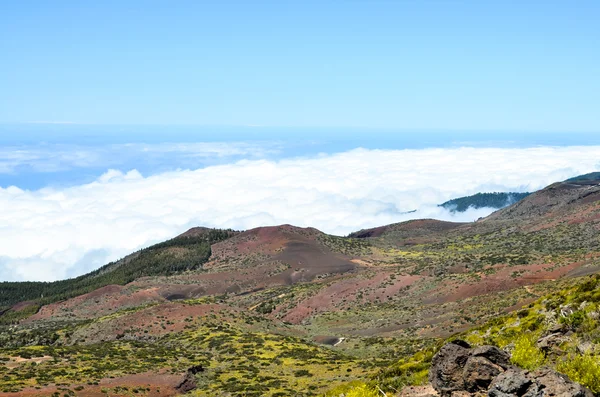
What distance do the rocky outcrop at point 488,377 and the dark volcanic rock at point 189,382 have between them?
99.9ft

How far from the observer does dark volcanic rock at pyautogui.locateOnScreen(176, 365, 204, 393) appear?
147 ft

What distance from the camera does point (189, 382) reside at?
4616 centimetres

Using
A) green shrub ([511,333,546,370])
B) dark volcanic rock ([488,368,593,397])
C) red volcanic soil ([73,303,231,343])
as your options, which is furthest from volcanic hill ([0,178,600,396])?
dark volcanic rock ([488,368,593,397])

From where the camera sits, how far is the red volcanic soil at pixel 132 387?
1563 inches

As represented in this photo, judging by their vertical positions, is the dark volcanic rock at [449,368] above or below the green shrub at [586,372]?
below

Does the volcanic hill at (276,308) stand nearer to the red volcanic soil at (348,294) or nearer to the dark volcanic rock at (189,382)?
the dark volcanic rock at (189,382)

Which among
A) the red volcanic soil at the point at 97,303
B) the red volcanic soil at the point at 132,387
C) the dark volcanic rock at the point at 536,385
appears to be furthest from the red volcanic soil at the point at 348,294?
the dark volcanic rock at the point at 536,385

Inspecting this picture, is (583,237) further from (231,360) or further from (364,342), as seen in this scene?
(231,360)

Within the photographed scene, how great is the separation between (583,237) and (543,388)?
307 feet

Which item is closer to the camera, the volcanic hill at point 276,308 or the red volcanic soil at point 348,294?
the volcanic hill at point 276,308

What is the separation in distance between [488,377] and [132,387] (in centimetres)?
3368

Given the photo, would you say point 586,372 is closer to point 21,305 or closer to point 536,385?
point 536,385

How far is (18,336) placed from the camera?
7425 centimetres

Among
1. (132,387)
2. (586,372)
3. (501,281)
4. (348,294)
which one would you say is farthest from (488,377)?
(348,294)
